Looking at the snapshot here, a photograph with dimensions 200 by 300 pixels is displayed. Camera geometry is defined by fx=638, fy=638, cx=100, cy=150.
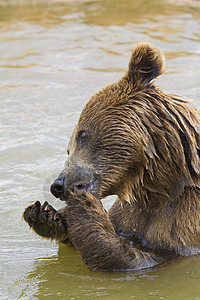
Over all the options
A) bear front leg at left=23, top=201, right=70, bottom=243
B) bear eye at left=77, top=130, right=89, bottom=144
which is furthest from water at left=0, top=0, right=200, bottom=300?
bear eye at left=77, top=130, right=89, bottom=144

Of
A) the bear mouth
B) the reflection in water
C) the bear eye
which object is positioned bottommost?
the reflection in water

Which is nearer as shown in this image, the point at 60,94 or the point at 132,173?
the point at 132,173

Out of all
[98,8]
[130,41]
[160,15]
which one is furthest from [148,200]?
[98,8]

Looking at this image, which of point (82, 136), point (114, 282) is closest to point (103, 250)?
point (114, 282)

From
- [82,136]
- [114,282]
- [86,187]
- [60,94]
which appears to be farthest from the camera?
[60,94]

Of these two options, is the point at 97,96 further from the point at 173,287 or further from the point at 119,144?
the point at 173,287

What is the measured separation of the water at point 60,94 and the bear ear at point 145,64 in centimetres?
163

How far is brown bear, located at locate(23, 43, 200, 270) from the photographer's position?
5297mm

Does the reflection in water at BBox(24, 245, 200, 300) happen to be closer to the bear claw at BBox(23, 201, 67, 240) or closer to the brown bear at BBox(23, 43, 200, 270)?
the brown bear at BBox(23, 43, 200, 270)

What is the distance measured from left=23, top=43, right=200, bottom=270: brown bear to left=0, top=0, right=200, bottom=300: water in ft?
0.76

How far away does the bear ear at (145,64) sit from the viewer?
554cm

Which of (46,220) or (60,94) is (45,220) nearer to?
(46,220)

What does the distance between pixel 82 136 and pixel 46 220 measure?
779 mm

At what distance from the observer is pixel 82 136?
548 centimetres
